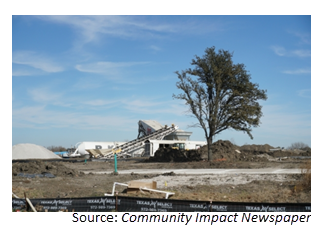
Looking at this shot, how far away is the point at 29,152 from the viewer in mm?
49406

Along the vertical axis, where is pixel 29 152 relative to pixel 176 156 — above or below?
above

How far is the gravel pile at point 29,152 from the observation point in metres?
48.5

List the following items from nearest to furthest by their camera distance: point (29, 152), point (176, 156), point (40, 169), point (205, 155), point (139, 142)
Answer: point (40, 169) → point (205, 155) → point (176, 156) → point (29, 152) → point (139, 142)

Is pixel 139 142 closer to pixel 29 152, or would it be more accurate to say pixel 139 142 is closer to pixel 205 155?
pixel 29 152

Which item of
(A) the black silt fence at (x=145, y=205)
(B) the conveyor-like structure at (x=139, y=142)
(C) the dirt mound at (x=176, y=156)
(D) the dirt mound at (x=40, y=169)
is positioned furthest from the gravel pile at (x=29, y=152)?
(A) the black silt fence at (x=145, y=205)

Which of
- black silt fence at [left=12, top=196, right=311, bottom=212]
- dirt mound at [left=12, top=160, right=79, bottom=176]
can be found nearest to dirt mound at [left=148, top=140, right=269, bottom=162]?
dirt mound at [left=12, top=160, right=79, bottom=176]

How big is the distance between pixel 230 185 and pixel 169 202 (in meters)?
6.49

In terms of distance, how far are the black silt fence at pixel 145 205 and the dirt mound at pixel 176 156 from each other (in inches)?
1154

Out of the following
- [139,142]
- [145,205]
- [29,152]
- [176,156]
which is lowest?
[145,205]

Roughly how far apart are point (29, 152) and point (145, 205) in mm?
44203

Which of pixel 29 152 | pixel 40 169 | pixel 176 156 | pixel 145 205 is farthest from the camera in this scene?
pixel 29 152

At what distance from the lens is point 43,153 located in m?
51.9

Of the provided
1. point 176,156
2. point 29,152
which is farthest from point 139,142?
point 176,156

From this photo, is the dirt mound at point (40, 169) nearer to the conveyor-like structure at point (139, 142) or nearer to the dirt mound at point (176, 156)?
the dirt mound at point (176, 156)
